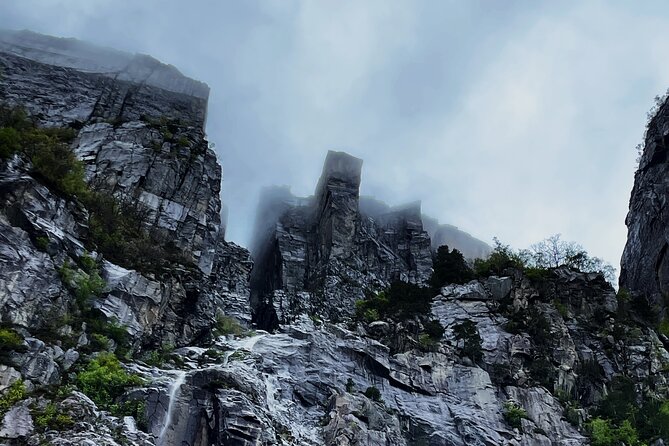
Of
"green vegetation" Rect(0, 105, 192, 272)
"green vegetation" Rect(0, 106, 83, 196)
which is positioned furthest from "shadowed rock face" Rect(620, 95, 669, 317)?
"green vegetation" Rect(0, 106, 83, 196)

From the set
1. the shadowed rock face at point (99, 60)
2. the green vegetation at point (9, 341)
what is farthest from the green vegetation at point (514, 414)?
the shadowed rock face at point (99, 60)

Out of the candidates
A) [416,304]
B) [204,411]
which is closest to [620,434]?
[416,304]

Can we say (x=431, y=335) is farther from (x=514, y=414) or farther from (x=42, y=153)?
(x=42, y=153)

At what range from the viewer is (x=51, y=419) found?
31797mm

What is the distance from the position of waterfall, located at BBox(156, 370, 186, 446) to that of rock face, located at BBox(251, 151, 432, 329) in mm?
22916

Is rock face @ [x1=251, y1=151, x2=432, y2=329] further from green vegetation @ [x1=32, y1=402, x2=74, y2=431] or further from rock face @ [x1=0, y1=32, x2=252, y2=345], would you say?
green vegetation @ [x1=32, y1=402, x2=74, y2=431]

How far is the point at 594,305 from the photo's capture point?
60.2 meters

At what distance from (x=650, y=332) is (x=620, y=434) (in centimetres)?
1388

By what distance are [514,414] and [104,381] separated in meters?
25.7

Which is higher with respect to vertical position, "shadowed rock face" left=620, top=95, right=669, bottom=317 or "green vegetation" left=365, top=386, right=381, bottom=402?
"shadowed rock face" left=620, top=95, right=669, bottom=317

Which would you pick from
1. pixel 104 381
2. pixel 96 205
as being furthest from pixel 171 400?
pixel 96 205

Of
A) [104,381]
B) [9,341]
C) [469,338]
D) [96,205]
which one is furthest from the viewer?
[469,338]

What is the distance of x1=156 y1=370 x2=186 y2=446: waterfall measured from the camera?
3500 cm

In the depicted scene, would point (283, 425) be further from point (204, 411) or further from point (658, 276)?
point (658, 276)
